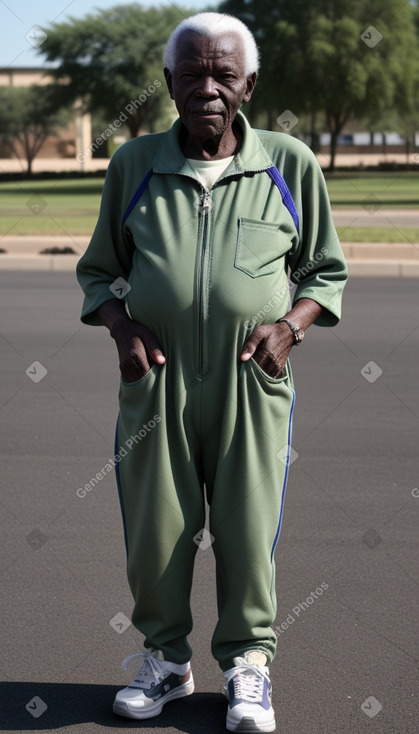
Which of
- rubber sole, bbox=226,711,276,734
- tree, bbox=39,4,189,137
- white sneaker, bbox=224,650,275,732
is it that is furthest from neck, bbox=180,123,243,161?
tree, bbox=39,4,189,137

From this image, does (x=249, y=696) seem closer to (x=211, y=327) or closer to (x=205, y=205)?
(x=211, y=327)

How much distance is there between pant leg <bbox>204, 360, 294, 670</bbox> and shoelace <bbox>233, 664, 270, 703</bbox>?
52mm

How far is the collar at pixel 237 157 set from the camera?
2890mm

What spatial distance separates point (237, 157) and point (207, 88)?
0.67 ft

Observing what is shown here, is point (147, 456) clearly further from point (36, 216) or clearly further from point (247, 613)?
point (36, 216)

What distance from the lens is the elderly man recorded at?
2.87 metres

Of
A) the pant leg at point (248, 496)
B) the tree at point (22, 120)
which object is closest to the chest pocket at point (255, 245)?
the pant leg at point (248, 496)

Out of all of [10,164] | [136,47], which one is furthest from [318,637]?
[10,164]

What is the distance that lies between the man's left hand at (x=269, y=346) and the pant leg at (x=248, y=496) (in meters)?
0.02

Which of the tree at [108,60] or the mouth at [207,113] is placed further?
the tree at [108,60]

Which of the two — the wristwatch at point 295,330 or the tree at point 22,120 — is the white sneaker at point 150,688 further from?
the tree at point 22,120

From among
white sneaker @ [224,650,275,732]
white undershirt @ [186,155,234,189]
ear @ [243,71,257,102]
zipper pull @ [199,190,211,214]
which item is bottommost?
white sneaker @ [224,650,275,732]

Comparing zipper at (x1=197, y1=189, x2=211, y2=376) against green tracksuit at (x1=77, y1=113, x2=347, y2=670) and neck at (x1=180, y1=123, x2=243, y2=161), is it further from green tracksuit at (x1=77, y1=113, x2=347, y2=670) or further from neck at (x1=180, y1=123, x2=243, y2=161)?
neck at (x1=180, y1=123, x2=243, y2=161)

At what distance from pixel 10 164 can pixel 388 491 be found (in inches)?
2912
